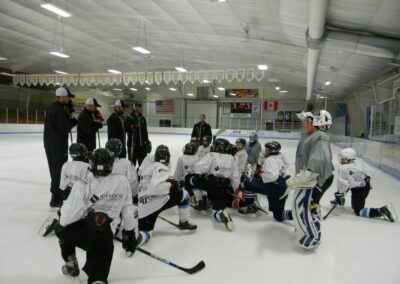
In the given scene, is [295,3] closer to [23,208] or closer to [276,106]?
[23,208]

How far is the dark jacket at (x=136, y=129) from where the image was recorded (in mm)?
4980

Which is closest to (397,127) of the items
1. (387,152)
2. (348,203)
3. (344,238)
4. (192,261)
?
(387,152)

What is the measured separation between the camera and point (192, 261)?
96.5 inches

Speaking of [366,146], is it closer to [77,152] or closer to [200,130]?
[200,130]

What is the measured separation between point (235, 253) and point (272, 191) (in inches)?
35.5

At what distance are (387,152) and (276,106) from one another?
1826 centimetres

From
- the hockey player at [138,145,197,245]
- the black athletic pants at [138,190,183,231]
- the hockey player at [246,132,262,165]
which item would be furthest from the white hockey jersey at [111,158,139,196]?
the hockey player at [246,132,262,165]

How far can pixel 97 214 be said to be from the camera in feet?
5.51

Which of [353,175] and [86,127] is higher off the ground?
[86,127]

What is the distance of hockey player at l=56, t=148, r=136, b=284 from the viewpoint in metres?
1.72

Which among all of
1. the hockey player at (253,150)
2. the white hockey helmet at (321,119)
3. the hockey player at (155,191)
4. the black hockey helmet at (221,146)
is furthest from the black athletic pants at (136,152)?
the white hockey helmet at (321,119)

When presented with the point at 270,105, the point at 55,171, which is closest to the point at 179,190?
the point at 55,171

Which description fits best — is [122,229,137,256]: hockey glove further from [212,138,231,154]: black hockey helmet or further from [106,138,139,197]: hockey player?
[212,138,231,154]: black hockey helmet

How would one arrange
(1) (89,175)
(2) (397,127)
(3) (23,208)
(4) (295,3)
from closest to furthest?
(1) (89,175)
(3) (23,208)
(4) (295,3)
(2) (397,127)
